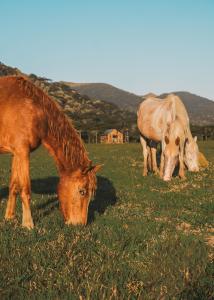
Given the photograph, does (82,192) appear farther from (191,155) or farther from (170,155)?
(191,155)

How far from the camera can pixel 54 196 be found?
12.4m

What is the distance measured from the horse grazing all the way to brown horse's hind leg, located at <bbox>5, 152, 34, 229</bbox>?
34.0 ft

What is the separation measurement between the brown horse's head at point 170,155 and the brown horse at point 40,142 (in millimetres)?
9038

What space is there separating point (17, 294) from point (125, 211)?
6184 millimetres

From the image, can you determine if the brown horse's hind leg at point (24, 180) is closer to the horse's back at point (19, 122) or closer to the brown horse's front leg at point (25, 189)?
the brown horse's front leg at point (25, 189)

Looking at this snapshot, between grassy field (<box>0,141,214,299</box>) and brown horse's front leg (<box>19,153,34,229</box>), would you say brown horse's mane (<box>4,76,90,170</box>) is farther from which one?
grassy field (<box>0,141,214,299</box>)

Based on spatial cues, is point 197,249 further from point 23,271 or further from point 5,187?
point 5,187

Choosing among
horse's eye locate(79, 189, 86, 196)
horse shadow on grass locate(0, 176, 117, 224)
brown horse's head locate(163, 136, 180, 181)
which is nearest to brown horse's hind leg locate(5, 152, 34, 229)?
horse shadow on grass locate(0, 176, 117, 224)

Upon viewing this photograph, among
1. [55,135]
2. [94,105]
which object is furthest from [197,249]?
[94,105]

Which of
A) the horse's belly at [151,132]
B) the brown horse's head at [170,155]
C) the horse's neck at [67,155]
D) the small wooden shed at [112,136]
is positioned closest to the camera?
the horse's neck at [67,155]

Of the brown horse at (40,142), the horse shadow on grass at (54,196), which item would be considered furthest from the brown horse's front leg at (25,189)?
the horse shadow on grass at (54,196)

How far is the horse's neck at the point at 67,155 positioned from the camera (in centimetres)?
827

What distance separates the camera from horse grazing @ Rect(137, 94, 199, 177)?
1847 centimetres

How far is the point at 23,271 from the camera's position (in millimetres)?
5059
